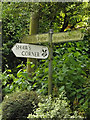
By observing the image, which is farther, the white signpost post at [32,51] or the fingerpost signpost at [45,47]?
the white signpost post at [32,51]

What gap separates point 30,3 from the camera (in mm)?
5488

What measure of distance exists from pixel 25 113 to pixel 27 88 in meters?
0.98

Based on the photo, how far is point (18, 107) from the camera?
4672 millimetres

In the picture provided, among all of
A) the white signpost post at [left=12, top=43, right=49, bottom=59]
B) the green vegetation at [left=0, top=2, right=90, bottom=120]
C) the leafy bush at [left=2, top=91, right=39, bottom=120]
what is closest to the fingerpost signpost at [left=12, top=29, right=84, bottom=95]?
the white signpost post at [left=12, top=43, right=49, bottom=59]

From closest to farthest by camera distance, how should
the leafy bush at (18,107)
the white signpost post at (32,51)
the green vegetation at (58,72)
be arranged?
the leafy bush at (18,107) < the green vegetation at (58,72) < the white signpost post at (32,51)

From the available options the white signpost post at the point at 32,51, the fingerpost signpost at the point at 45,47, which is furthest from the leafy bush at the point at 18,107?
the white signpost post at the point at 32,51

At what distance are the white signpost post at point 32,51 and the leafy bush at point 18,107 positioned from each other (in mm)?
852

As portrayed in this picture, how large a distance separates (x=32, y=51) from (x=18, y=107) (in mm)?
1205

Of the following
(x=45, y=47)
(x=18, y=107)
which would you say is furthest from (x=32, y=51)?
(x=18, y=107)

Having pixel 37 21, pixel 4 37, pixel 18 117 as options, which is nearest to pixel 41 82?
pixel 18 117

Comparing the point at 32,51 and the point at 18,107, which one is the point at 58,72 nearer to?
the point at 32,51

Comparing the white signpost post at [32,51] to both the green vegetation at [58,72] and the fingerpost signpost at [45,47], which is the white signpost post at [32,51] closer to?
the fingerpost signpost at [45,47]

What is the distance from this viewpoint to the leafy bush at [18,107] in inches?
180

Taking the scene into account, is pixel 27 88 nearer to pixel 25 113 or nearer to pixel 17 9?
pixel 25 113
